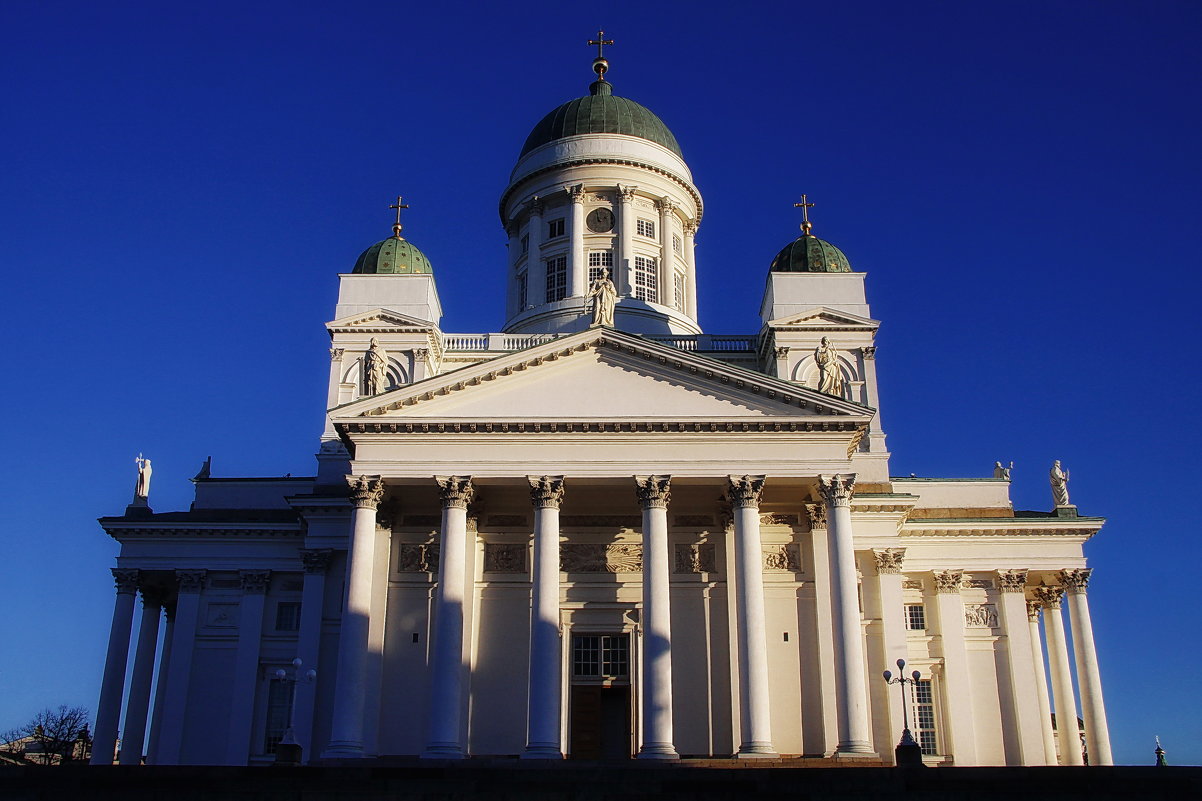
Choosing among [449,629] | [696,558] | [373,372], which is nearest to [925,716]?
[696,558]

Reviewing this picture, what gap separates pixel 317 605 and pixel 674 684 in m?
11.9

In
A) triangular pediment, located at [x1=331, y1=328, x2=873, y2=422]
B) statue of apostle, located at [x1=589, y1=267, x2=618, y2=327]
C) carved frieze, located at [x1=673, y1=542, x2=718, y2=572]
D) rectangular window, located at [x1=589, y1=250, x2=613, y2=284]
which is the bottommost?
carved frieze, located at [x1=673, y1=542, x2=718, y2=572]

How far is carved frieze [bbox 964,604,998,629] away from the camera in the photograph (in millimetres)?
38531

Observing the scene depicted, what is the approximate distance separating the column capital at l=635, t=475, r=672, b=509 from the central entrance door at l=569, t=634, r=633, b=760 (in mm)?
4959

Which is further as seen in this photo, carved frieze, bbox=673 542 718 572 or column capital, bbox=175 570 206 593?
column capital, bbox=175 570 206 593

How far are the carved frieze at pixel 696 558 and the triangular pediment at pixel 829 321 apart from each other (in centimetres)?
970

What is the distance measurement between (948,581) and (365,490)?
66.0 feet

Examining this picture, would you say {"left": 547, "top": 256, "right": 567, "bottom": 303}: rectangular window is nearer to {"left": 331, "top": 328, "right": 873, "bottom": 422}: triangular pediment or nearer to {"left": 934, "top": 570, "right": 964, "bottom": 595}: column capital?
{"left": 331, "top": 328, "right": 873, "bottom": 422}: triangular pediment

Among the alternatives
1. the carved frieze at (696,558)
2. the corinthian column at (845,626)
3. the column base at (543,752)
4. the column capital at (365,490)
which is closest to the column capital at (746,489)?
the corinthian column at (845,626)

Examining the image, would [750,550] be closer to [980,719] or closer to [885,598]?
[885,598]

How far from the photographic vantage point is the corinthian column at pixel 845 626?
93.5ft

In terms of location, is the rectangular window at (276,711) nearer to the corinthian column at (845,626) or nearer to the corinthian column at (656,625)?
the corinthian column at (656,625)

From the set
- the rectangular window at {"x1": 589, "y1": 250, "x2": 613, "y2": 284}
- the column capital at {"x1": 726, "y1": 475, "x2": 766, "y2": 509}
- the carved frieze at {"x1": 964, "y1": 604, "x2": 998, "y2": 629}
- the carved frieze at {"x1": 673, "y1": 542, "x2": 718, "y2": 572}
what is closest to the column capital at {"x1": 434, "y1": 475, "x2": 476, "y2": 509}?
the carved frieze at {"x1": 673, "y1": 542, "x2": 718, "y2": 572}

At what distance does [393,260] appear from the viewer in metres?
42.2
